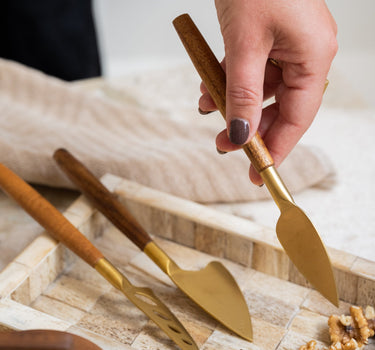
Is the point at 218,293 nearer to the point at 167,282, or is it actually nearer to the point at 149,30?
the point at 167,282

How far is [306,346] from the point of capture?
A: 54 centimetres

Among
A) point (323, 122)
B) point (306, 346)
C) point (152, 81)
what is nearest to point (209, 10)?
point (152, 81)

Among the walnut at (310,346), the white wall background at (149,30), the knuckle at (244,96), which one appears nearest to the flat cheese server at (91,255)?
the walnut at (310,346)

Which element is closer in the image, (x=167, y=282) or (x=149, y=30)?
(x=167, y=282)

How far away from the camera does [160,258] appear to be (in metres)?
0.63

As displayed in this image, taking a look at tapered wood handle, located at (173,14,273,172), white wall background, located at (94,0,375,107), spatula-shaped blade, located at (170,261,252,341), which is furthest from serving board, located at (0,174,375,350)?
white wall background, located at (94,0,375,107)

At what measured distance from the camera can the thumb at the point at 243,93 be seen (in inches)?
19.8

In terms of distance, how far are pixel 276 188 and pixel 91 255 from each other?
0.22 m

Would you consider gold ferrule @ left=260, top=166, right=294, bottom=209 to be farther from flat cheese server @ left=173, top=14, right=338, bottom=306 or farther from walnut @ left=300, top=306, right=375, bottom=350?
walnut @ left=300, top=306, right=375, bottom=350

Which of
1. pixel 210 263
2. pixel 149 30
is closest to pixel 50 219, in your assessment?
pixel 210 263

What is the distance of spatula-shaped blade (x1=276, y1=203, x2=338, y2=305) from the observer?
522 millimetres

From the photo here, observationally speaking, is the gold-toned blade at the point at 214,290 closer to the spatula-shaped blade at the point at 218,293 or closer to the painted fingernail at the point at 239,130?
the spatula-shaped blade at the point at 218,293

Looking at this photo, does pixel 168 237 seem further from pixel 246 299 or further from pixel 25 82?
pixel 25 82

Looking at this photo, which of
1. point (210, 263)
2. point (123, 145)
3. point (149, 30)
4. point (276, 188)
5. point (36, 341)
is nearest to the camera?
point (36, 341)
